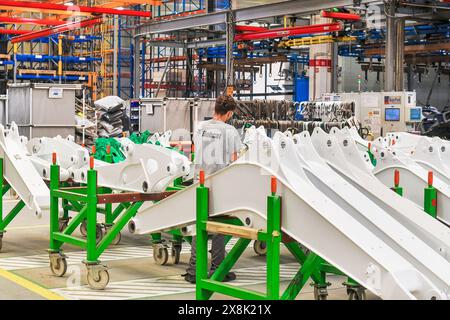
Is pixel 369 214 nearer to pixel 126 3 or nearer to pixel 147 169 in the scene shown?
pixel 147 169

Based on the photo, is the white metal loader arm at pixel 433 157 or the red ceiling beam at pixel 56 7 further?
the red ceiling beam at pixel 56 7

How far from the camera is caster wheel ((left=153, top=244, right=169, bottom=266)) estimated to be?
26.0 ft

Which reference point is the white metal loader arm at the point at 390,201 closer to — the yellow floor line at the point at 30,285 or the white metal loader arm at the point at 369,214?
the white metal loader arm at the point at 369,214

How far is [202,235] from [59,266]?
2347 mm

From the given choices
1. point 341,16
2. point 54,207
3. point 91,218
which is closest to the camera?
point 91,218

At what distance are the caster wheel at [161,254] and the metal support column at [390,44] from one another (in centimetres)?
840

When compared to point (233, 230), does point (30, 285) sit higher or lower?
lower

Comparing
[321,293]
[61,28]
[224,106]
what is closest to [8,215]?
[224,106]

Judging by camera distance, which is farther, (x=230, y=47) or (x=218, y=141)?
(x=230, y=47)

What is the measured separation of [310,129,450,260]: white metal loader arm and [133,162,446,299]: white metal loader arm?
2.47 ft

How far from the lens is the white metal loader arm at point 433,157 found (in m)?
7.49

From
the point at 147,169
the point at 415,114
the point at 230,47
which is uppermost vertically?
the point at 230,47

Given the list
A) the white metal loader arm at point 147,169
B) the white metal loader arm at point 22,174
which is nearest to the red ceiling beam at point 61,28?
the white metal loader arm at point 22,174

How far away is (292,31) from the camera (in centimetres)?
1839
